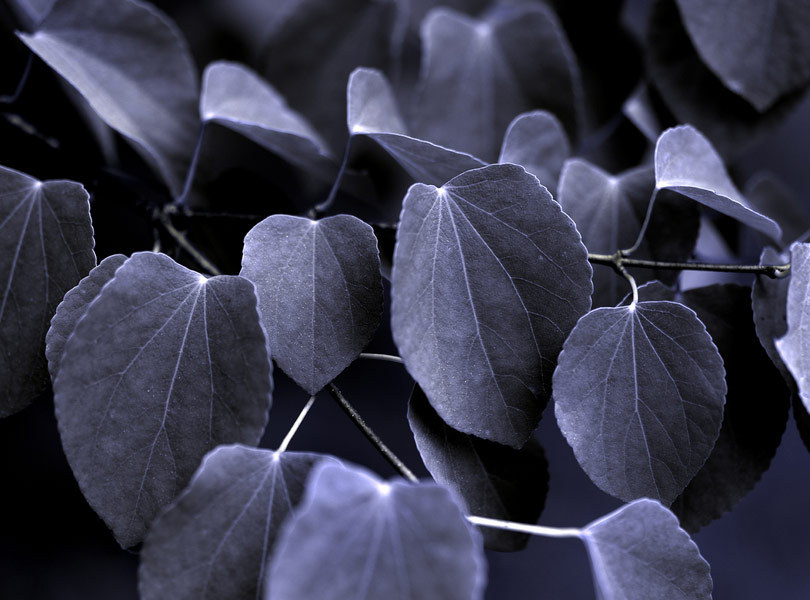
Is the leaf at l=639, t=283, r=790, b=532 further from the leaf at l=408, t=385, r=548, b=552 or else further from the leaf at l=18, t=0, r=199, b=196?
the leaf at l=18, t=0, r=199, b=196

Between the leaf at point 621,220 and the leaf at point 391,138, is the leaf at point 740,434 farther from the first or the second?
the leaf at point 391,138

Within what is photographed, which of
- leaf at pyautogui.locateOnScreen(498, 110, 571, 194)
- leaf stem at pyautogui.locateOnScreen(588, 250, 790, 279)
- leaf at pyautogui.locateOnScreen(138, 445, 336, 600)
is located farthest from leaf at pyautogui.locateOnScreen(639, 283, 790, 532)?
leaf at pyautogui.locateOnScreen(138, 445, 336, 600)

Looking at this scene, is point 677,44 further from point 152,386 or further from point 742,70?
point 152,386

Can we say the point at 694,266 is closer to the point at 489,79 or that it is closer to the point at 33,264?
the point at 489,79

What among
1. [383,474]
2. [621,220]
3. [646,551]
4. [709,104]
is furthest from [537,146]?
[383,474]

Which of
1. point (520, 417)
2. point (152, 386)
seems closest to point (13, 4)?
point (152, 386)
